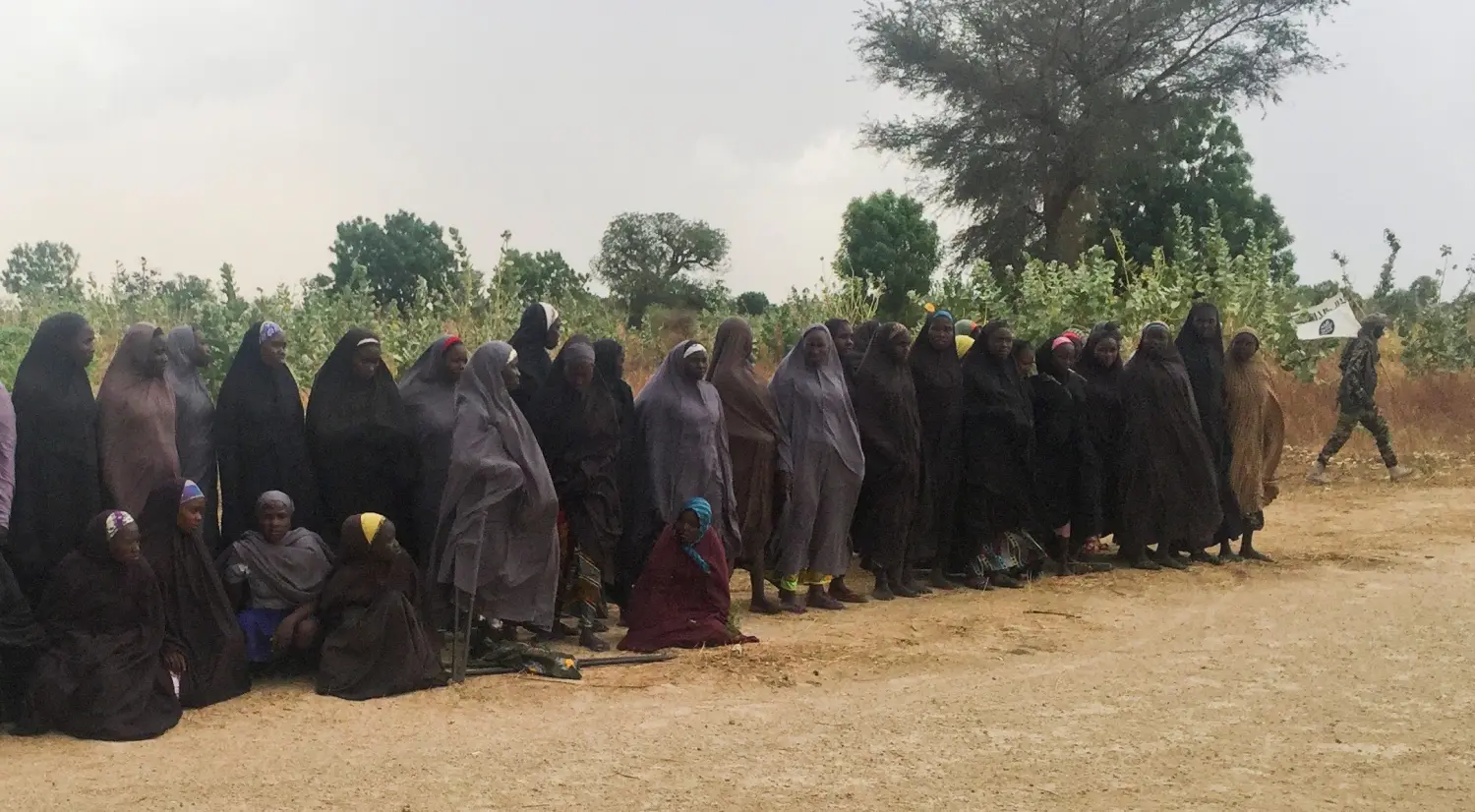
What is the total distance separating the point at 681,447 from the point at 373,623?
197 cm

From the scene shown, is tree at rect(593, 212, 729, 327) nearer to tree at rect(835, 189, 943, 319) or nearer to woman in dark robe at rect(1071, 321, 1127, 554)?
tree at rect(835, 189, 943, 319)

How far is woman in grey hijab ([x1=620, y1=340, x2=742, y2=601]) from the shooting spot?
6.66m

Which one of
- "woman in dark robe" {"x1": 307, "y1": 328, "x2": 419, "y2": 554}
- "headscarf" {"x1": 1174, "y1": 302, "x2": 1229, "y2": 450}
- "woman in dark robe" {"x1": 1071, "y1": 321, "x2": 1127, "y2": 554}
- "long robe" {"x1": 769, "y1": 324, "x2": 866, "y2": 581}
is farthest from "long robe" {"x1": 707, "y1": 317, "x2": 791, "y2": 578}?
"headscarf" {"x1": 1174, "y1": 302, "x2": 1229, "y2": 450}

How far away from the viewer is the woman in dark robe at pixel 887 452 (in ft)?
24.8

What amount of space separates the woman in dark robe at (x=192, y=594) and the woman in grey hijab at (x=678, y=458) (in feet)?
7.04

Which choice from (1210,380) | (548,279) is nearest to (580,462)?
(1210,380)

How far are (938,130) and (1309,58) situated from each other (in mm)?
7098

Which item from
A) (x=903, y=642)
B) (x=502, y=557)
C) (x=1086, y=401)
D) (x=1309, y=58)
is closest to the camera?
(x=502, y=557)

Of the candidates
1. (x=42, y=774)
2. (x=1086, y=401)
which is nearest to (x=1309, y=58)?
(x=1086, y=401)

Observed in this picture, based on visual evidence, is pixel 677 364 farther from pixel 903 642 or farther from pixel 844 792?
pixel 844 792

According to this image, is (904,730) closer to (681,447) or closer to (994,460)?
(681,447)

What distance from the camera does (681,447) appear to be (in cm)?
668

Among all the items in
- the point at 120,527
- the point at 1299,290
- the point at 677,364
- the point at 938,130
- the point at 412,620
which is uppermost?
the point at 938,130

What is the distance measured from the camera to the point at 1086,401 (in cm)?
845
